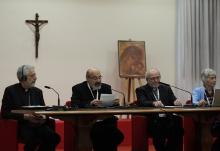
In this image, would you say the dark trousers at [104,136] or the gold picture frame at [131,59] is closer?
the dark trousers at [104,136]

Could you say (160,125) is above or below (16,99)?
below

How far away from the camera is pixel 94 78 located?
5.07 m

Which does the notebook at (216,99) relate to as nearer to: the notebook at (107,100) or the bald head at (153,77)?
the bald head at (153,77)

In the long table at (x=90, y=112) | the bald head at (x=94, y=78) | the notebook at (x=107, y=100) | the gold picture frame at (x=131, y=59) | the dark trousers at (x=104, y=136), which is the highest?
the gold picture frame at (x=131, y=59)

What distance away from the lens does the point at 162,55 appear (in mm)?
7398

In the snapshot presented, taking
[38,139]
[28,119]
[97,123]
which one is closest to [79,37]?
[97,123]

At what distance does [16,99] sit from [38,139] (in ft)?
1.65

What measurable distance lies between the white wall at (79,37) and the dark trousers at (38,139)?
2.48m

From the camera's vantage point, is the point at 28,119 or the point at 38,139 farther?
the point at 38,139

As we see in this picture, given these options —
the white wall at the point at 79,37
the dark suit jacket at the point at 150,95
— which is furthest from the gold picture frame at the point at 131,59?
the dark suit jacket at the point at 150,95

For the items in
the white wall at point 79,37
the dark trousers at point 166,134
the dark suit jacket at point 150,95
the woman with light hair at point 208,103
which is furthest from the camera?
the white wall at point 79,37

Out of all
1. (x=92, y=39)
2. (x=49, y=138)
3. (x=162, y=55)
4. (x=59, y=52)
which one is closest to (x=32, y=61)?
(x=59, y=52)

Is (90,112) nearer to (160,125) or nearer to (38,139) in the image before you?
(38,139)

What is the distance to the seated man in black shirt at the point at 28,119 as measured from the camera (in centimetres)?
442
